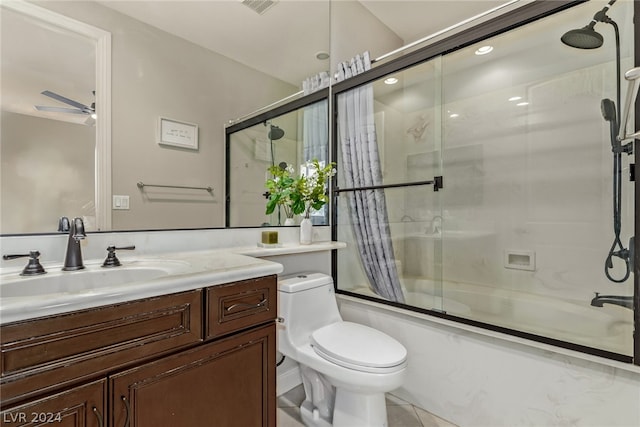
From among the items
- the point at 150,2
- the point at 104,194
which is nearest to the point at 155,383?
the point at 104,194

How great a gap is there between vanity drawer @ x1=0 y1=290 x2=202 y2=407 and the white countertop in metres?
0.02

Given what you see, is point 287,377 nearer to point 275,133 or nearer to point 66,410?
point 66,410

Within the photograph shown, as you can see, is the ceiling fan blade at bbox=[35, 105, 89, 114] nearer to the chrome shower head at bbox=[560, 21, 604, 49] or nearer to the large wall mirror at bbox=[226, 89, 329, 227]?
the large wall mirror at bbox=[226, 89, 329, 227]

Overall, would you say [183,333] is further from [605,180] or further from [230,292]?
[605,180]

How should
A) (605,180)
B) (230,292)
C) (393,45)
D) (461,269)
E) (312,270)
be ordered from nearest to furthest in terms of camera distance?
1. (230,292)
2. (605,180)
3. (312,270)
4. (461,269)
5. (393,45)

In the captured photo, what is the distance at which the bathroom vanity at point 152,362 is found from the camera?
1.92 feet

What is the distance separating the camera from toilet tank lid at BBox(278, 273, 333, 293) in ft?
4.84

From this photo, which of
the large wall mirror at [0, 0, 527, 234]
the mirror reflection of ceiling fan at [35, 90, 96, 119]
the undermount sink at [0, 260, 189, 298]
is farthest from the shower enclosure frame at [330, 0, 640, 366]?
the mirror reflection of ceiling fan at [35, 90, 96, 119]

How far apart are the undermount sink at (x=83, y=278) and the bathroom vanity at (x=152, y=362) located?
10cm

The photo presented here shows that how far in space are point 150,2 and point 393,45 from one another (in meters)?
1.97

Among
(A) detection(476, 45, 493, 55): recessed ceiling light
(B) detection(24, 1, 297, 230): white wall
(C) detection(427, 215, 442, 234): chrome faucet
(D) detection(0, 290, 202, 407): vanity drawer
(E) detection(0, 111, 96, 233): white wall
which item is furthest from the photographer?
(C) detection(427, 215, 442, 234): chrome faucet

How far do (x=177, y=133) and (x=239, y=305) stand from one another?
88 centimetres

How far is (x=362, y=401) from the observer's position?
127cm

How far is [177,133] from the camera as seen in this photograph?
133 cm
